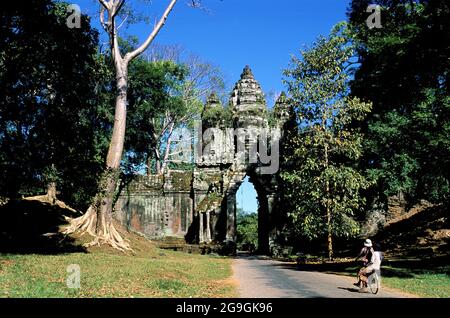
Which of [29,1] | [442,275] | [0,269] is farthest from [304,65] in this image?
[0,269]

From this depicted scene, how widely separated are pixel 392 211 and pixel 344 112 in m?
19.3

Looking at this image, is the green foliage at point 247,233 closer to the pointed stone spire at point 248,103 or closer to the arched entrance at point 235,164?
the arched entrance at point 235,164

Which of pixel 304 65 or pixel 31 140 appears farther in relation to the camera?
pixel 304 65

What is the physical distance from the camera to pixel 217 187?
117ft

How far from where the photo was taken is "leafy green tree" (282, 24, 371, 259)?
21609 mm

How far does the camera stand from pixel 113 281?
12.2m

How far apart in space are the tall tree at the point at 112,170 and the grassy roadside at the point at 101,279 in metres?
3.82

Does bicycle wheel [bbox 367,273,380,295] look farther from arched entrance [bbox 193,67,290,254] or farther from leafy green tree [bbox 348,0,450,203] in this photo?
arched entrance [bbox 193,67,290,254]

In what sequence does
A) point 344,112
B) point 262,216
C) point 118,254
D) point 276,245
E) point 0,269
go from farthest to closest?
point 262,216 → point 276,245 → point 344,112 → point 118,254 → point 0,269

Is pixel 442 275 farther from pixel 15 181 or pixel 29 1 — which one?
pixel 29 1

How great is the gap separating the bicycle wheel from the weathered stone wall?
25.0 m

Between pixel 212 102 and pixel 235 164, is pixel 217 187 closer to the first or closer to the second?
pixel 235 164

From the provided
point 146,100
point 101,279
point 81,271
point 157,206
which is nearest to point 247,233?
point 157,206

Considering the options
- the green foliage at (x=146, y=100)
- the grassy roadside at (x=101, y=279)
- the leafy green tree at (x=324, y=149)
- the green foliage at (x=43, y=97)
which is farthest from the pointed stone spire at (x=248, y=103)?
the grassy roadside at (x=101, y=279)
